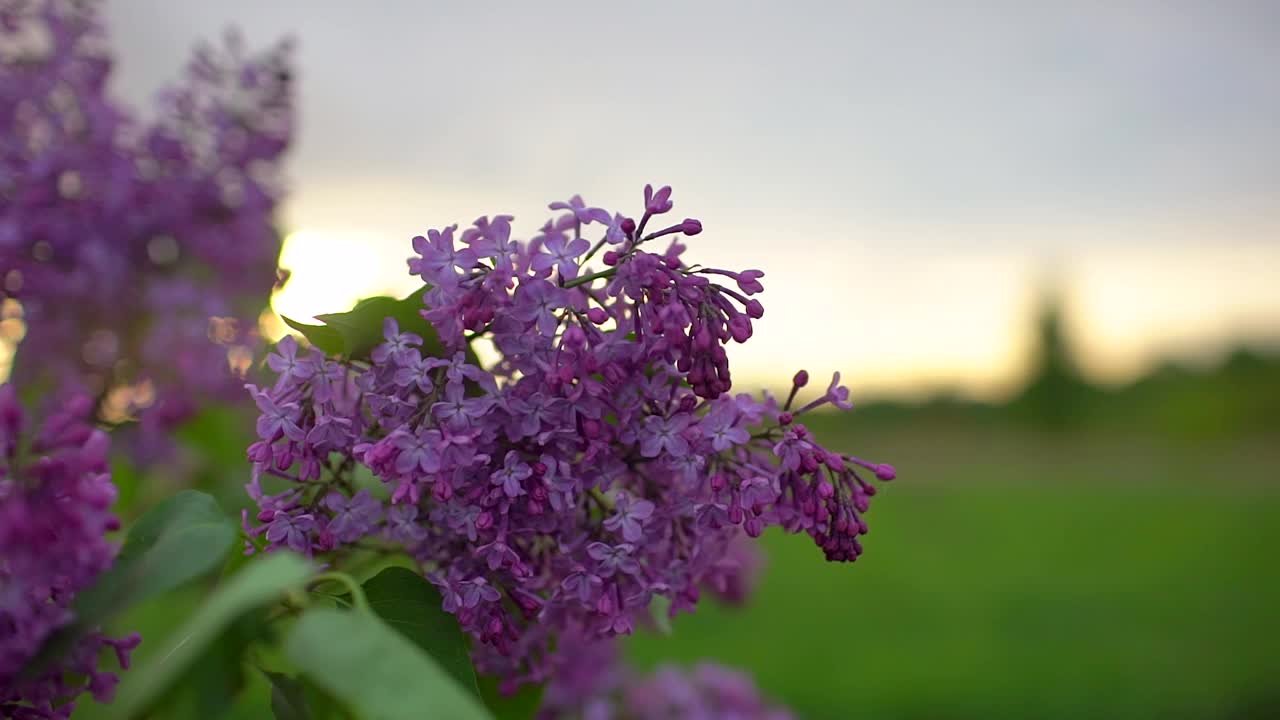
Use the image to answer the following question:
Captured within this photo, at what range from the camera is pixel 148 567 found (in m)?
0.59

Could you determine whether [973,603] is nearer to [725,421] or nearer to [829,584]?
[829,584]

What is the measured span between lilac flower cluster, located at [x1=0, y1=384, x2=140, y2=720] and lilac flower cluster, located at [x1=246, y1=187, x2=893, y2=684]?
0.14m

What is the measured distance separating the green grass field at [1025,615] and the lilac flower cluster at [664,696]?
175 mm

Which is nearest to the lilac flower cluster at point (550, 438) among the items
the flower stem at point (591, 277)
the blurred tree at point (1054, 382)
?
the flower stem at point (591, 277)

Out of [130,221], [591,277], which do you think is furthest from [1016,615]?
[591,277]

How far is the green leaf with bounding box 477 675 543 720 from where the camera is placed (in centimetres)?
85

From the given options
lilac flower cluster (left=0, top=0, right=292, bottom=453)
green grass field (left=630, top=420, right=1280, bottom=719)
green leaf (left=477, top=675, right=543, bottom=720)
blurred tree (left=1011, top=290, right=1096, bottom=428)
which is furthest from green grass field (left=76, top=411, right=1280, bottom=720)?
blurred tree (left=1011, top=290, right=1096, bottom=428)

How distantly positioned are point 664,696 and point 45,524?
1571mm

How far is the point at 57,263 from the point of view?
130 centimetres

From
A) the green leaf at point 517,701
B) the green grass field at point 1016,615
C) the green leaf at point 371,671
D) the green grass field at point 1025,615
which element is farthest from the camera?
the green grass field at point 1025,615

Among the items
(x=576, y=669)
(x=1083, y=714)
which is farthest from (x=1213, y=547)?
(x=576, y=669)

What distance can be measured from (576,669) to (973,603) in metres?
9.71

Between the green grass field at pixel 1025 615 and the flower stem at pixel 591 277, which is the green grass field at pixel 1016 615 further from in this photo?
the flower stem at pixel 591 277

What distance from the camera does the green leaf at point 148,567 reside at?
0.57 metres
